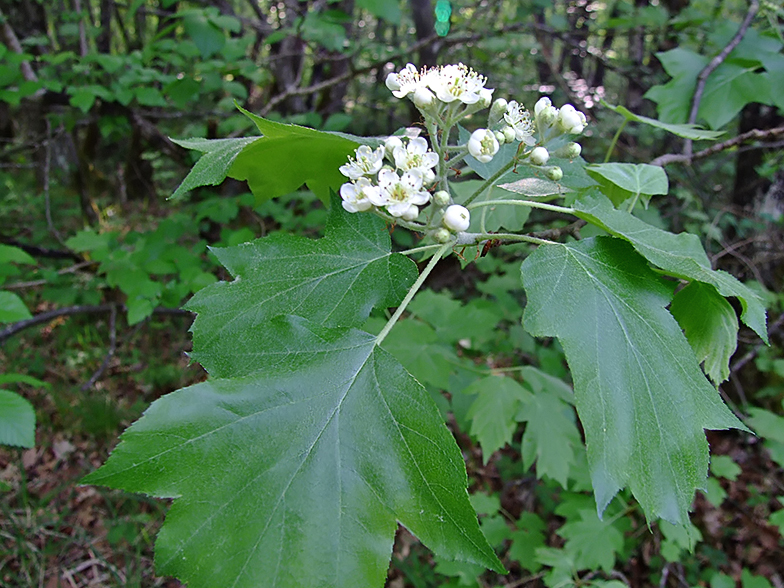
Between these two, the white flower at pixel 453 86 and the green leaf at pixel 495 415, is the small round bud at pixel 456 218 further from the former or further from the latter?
the green leaf at pixel 495 415

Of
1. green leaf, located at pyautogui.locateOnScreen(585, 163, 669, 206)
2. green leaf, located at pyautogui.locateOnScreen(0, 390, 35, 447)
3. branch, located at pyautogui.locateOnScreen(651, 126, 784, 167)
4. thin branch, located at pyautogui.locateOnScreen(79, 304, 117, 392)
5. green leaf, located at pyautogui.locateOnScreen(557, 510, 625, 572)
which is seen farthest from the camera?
thin branch, located at pyautogui.locateOnScreen(79, 304, 117, 392)

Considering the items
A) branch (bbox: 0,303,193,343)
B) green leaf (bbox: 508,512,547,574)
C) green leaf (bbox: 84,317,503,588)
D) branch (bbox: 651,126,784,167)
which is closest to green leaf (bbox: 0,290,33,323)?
branch (bbox: 0,303,193,343)

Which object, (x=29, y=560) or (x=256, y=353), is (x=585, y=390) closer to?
(x=256, y=353)

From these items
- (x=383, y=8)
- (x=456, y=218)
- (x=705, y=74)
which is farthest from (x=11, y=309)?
(x=705, y=74)

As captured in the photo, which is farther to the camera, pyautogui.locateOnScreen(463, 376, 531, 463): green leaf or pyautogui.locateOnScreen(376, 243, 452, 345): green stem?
pyautogui.locateOnScreen(463, 376, 531, 463): green leaf

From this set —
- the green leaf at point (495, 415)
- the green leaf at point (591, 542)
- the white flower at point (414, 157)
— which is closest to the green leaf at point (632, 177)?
the white flower at point (414, 157)

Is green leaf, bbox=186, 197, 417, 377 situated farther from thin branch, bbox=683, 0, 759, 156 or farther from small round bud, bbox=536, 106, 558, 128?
thin branch, bbox=683, 0, 759, 156

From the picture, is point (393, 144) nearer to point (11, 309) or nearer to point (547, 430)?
point (547, 430)

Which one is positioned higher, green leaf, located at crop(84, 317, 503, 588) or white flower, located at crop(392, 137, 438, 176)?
white flower, located at crop(392, 137, 438, 176)
